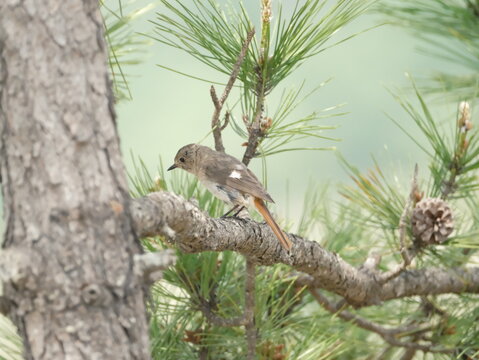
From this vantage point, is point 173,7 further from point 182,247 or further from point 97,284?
point 97,284

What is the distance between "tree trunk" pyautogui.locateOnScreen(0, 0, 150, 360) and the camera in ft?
2.39

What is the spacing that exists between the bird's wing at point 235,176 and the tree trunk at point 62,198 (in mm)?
866

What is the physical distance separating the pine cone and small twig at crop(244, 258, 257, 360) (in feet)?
1.28

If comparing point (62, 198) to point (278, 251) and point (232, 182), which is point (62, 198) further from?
point (232, 182)

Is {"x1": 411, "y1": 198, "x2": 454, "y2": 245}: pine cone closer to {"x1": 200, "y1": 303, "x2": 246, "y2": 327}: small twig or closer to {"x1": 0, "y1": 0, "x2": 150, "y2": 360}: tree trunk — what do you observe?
{"x1": 200, "y1": 303, "x2": 246, "y2": 327}: small twig

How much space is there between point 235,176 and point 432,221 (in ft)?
1.49

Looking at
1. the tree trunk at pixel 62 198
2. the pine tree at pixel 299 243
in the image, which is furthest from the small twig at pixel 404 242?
the tree trunk at pixel 62 198

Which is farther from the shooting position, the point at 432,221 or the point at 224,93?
the point at 432,221

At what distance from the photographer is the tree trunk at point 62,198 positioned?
73 centimetres

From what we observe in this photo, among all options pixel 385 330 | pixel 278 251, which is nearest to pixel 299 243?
pixel 278 251

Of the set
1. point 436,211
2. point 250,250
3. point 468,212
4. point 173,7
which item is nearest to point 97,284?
point 250,250

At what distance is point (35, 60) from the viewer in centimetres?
76

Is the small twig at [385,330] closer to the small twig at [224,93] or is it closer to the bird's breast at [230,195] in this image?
the bird's breast at [230,195]

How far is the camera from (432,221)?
4.99 ft
